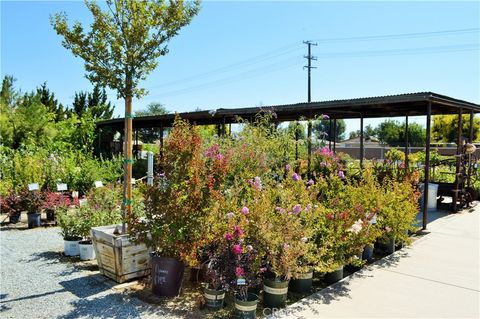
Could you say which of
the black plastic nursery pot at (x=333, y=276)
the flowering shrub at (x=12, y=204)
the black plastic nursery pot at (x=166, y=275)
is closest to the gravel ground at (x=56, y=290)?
the black plastic nursery pot at (x=166, y=275)

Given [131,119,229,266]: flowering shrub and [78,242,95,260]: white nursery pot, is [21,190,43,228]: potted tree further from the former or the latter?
[131,119,229,266]: flowering shrub

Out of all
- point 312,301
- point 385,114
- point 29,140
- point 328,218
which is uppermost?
point 385,114

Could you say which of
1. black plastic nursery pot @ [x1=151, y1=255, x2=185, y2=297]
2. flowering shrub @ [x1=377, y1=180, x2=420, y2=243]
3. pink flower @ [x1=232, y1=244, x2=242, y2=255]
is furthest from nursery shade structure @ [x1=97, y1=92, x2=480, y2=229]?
pink flower @ [x1=232, y1=244, x2=242, y2=255]

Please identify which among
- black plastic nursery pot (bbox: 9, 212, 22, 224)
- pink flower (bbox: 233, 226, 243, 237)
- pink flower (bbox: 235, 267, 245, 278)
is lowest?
black plastic nursery pot (bbox: 9, 212, 22, 224)

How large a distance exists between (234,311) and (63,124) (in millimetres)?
14783

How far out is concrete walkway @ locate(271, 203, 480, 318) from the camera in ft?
11.6

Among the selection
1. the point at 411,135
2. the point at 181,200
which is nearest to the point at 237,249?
the point at 181,200

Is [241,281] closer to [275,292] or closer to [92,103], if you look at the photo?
[275,292]

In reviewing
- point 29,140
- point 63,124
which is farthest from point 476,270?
point 63,124

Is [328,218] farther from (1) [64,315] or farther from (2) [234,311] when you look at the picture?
→ (1) [64,315]

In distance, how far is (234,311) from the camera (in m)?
3.48

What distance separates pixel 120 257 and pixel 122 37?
2.48 metres

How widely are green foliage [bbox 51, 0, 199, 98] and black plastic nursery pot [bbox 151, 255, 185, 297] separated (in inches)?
79.1

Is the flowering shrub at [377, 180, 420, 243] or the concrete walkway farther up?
the flowering shrub at [377, 180, 420, 243]
